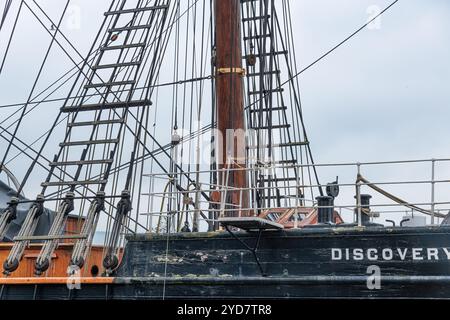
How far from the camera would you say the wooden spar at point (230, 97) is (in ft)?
38.1

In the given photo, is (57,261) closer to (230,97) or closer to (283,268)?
(283,268)

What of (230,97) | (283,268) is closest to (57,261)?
(283,268)

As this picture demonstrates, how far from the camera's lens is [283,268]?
8.95 meters

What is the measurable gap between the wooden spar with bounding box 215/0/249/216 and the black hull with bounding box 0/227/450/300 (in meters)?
1.81

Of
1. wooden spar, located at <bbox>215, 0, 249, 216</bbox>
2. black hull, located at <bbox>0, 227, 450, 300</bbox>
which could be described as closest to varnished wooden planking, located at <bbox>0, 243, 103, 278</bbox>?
black hull, located at <bbox>0, 227, 450, 300</bbox>

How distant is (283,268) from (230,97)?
399cm

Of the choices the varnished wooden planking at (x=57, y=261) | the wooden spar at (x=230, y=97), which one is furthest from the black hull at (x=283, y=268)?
the wooden spar at (x=230, y=97)

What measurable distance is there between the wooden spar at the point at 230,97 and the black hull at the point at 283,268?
5.94 ft

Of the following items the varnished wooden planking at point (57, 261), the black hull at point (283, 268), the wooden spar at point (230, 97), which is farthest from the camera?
the wooden spar at point (230, 97)

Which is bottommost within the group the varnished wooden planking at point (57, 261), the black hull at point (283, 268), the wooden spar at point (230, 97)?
the black hull at point (283, 268)

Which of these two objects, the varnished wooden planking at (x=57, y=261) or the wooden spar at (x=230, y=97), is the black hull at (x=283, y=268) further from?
the wooden spar at (x=230, y=97)

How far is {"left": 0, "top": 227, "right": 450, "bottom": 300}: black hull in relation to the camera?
8477 millimetres
